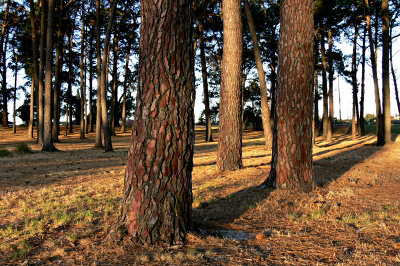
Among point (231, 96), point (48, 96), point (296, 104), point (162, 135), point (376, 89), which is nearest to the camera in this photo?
point (162, 135)

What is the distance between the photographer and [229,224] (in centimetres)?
409

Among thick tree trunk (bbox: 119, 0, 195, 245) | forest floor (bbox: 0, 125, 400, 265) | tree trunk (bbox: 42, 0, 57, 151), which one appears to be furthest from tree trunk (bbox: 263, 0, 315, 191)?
tree trunk (bbox: 42, 0, 57, 151)

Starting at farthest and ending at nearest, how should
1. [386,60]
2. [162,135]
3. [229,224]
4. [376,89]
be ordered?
[376,89], [386,60], [229,224], [162,135]

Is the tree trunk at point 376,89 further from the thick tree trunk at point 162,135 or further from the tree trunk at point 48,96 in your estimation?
the tree trunk at point 48,96

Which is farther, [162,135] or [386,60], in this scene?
[386,60]

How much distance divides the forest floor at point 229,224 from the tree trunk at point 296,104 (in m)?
0.42

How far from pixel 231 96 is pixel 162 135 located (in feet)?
17.6

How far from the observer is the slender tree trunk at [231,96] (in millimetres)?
8250

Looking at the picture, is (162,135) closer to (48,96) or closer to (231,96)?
(231,96)

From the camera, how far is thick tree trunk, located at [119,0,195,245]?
319 cm

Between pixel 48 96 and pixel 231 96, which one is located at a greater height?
pixel 48 96

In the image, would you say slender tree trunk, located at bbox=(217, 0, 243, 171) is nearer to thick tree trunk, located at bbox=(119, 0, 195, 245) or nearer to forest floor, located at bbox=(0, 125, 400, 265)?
forest floor, located at bbox=(0, 125, 400, 265)

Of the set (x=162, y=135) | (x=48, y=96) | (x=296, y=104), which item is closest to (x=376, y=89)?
(x=296, y=104)

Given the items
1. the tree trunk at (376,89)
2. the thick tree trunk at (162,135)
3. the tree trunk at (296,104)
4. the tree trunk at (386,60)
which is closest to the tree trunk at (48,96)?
the tree trunk at (296,104)
